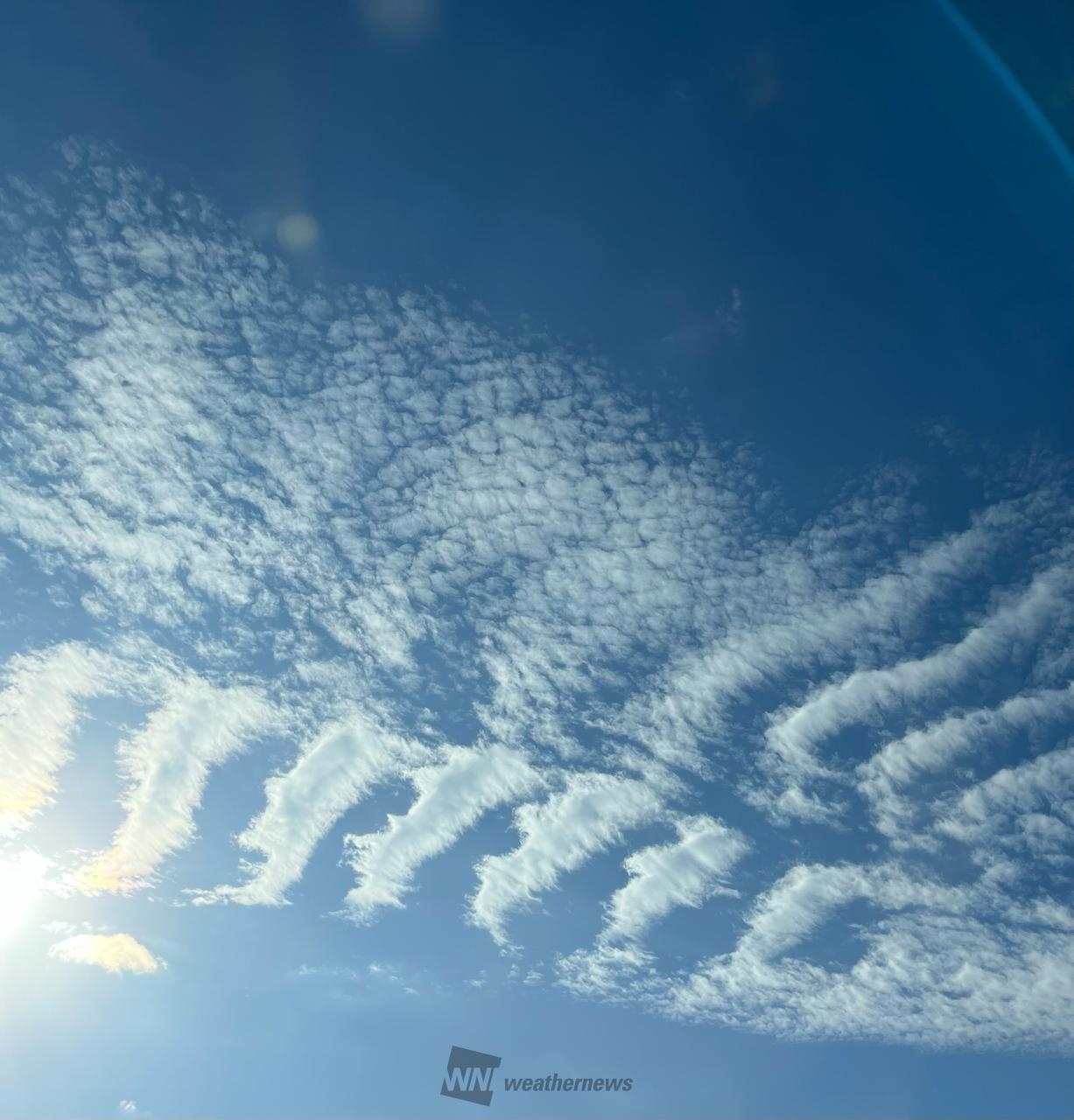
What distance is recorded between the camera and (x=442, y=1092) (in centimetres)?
5634
